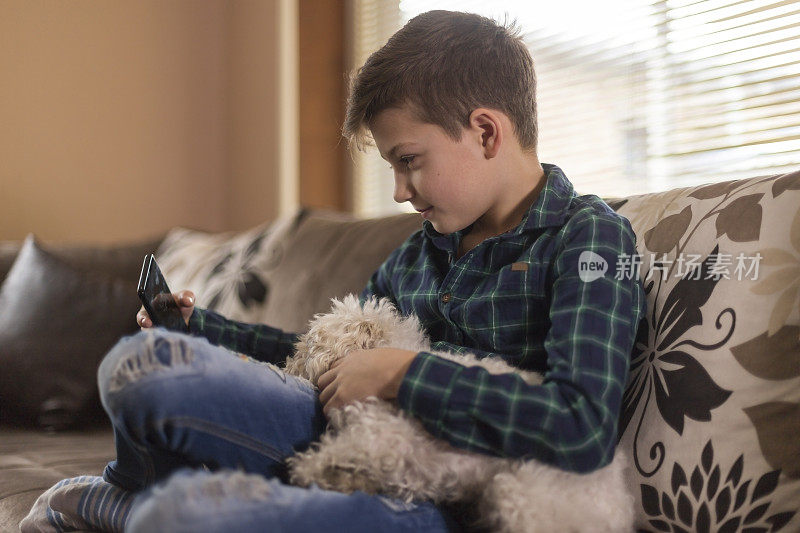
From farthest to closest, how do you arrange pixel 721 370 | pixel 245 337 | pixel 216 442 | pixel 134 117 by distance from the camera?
1. pixel 134 117
2. pixel 245 337
3. pixel 721 370
4. pixel 216 442

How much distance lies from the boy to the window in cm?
34

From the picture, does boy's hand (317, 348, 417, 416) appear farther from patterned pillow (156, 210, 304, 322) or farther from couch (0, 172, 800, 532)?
patterned pillow (156, 210, 304, 322)

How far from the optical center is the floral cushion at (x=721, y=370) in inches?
34.7

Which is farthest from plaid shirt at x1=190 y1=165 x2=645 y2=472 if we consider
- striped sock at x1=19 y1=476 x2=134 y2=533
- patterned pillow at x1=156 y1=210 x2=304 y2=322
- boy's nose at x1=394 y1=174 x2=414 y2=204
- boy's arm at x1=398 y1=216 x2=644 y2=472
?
patterned pillow at x1=156 y1=210 x2=304 y2=322

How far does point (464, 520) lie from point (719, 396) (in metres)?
0.36

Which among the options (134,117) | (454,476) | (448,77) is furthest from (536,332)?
(134,117)

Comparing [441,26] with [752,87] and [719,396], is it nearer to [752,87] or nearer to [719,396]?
[719,396]

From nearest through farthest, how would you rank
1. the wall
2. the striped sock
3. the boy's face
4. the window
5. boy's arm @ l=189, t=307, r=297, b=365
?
the striped sock < the boy's face < boy's arm @ l=189, t=307, r=297, b=365 < the window < the wall

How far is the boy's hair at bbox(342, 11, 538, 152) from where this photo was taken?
1.08 meters

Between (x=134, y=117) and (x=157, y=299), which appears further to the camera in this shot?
(x=134, y=117)

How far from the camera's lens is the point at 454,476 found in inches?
33.5

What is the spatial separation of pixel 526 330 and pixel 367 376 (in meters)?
0.25

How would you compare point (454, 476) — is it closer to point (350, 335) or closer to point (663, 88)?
point (350, 335)

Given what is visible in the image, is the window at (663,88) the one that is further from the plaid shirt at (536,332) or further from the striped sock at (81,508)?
the striped sock at (81,508)
